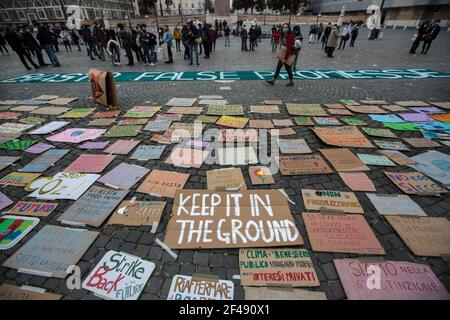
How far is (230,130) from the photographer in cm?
473

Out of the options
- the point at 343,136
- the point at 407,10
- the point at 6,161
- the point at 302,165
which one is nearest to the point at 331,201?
the point at 302,165

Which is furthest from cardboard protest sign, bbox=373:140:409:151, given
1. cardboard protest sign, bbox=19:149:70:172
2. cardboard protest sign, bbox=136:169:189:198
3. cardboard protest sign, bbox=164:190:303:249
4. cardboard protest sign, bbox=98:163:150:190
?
cardboard protest sign, bbox=19:149:70:172

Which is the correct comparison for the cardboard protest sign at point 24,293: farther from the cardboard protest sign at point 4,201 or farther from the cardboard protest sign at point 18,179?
the cardboard protest sign at point 18,179

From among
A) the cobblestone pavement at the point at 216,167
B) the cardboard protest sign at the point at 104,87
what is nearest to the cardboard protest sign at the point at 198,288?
the cobblestone pavement at the point at 216,167

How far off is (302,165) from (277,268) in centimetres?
Answer: 192

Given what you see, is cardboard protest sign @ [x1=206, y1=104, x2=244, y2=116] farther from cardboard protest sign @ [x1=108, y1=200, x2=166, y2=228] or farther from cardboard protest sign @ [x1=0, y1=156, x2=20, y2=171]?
cardboard protest sign @ [x1=0, y1=156, x2=20, y2=171]

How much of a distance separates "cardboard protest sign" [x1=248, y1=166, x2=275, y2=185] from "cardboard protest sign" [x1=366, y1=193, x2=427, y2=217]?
131 cm

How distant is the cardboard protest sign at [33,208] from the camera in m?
2.71

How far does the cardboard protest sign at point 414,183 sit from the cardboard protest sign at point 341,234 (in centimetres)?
102

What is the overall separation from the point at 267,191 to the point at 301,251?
0.94m

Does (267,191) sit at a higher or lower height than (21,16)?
lower

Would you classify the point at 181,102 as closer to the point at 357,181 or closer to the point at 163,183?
the point at 163,183
